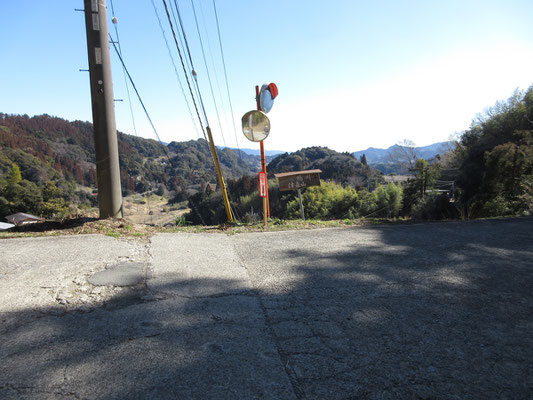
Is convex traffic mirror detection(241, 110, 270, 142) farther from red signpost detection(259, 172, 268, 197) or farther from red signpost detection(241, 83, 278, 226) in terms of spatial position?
red signpost detection(259, 172, 268, 197)

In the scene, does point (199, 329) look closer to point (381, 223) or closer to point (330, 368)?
point (330, 368)

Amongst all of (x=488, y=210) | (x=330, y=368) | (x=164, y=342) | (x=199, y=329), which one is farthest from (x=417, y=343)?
(x=488, y=210)

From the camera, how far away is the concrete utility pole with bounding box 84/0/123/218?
16.9ft

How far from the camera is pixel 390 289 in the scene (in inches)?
116

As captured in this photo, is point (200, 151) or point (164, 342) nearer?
point (164, 342)

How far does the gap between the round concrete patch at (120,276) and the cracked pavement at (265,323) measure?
9 cm

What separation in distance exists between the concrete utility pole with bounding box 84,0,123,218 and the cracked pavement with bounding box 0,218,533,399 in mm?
1343

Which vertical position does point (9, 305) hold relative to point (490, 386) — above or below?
above

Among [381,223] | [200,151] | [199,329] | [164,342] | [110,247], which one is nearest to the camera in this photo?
[164,342]

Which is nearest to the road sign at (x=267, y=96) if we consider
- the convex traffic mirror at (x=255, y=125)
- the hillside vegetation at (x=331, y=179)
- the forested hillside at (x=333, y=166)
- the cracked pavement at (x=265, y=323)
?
the convex traffic mirror at (x=255, y=125)

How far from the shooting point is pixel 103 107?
520 cm

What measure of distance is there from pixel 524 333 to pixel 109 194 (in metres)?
5.61

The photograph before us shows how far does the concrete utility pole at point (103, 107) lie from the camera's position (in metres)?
5.14

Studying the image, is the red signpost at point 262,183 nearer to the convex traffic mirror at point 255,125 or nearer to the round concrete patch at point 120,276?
the convex traffic mirror at point 255,125
